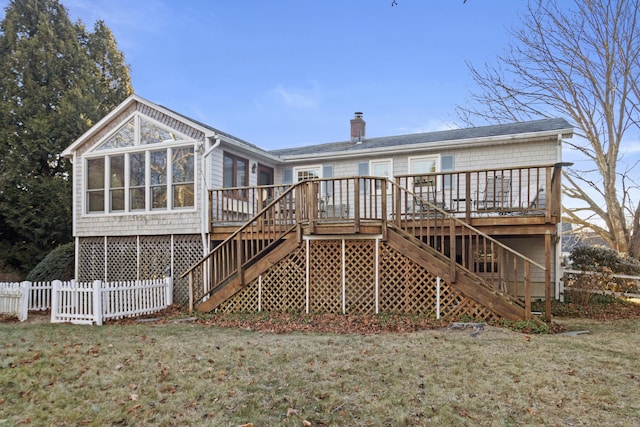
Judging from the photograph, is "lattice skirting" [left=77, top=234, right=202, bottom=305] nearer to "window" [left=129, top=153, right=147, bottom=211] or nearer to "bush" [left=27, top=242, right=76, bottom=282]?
"bush" [left=27, top=242, right=76, bottom=282]

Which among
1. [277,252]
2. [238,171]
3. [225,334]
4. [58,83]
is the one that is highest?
[58,83]

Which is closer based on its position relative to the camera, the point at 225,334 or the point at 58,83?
the point at 225,334

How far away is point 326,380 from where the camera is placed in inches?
179

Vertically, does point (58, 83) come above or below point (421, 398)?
above

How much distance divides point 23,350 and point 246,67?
15849 mm

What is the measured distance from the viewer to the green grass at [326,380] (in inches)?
149

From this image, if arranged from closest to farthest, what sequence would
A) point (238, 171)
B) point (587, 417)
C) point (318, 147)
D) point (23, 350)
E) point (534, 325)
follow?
1. point (587, 417)
2. point (23, 350)
3. point (534, 325)
4. point (238, 171)
5. point (318, 147)

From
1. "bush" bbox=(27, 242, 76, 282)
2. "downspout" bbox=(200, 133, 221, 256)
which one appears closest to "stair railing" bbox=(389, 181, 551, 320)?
"downspout" bbox=(200, 133, 221, 256)

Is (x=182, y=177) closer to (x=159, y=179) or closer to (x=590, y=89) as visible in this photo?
(x=159, y=179)

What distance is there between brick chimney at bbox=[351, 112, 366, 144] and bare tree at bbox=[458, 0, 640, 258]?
286 inches

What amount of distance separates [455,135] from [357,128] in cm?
382

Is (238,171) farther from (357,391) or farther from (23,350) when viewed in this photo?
(357,391)

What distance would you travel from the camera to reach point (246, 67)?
19.2 metres

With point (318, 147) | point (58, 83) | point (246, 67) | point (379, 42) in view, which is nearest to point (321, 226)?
point (318, 147)
